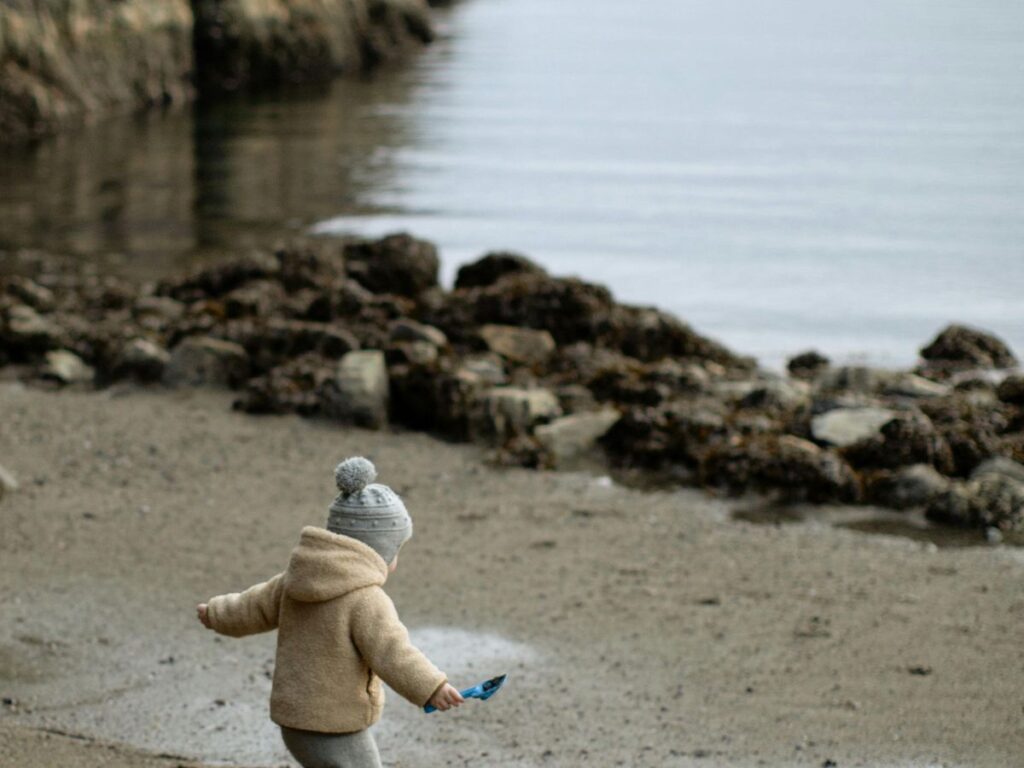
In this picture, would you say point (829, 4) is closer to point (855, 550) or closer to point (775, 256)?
point (775, 256)

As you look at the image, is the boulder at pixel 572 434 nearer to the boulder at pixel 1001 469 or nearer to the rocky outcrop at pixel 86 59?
the boulder at pixel 1001 469

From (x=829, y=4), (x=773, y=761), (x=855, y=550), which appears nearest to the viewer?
(x=773, y=761)

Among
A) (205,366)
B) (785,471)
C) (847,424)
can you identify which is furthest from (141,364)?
(847,424)

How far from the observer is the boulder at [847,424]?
10617 millimetres

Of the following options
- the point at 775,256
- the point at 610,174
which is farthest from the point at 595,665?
the point at 610,174

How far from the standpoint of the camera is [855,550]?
8.78m

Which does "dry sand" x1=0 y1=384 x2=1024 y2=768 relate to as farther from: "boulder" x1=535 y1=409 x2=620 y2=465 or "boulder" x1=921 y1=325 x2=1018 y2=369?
"boulder" x1=921 y1=325 x2=1018 y2=369

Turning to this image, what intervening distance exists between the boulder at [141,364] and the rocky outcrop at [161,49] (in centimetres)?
1706

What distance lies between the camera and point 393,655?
440 cm

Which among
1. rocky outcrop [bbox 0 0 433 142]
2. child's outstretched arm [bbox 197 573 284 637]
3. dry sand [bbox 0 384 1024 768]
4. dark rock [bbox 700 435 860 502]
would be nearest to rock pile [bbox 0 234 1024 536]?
dark rock [bbox 700 435 860 502]

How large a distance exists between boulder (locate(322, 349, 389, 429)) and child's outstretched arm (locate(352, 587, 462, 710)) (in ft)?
21.1

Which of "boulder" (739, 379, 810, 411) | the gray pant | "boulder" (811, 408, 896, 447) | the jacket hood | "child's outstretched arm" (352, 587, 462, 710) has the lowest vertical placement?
"boulder" (739, 379, 810, 411)

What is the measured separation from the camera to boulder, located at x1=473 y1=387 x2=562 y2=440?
35.5 feet

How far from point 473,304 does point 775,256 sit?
7.62 meters
